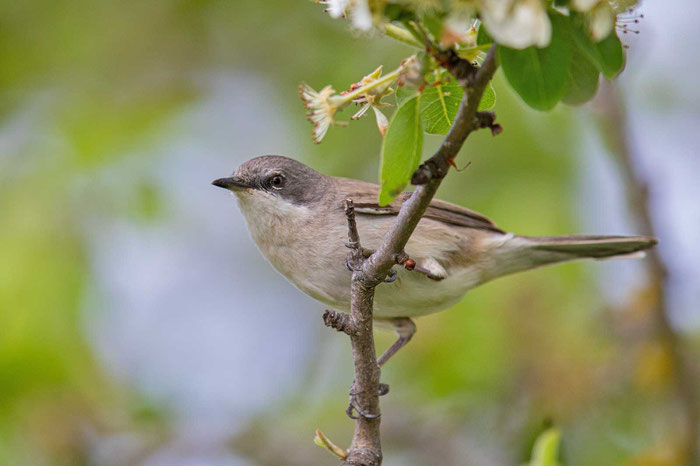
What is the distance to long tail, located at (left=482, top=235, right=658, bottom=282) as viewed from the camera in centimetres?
523

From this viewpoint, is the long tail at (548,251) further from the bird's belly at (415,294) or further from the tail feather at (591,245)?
the bird's belly at (415,294)

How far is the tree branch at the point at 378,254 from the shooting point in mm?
2521

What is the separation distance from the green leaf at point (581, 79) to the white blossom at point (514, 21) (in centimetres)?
51

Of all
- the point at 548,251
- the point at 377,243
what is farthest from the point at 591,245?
the point at 377,243

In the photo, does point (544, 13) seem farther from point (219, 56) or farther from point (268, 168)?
point (219, 56)

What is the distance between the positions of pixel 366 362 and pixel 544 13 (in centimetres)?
199

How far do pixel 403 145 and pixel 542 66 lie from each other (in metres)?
0.51

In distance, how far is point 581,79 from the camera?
275 centimetres

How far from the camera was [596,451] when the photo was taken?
6652 millimetres

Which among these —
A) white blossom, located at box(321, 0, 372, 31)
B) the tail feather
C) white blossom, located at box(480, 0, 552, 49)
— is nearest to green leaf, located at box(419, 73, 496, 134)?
Answer: white blossom, located at box(321, 0, 372, 31)

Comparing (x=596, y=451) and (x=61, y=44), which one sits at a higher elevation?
(x=61, y=44)

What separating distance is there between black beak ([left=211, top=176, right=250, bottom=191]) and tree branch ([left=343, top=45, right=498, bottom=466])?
1.68 meters

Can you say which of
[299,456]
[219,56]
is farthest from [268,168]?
[219,56]

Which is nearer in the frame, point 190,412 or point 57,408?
point 57,408
